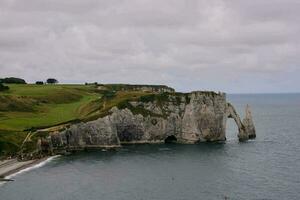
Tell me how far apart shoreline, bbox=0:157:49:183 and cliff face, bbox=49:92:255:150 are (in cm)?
Answer: 3326

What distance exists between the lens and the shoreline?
11316cm

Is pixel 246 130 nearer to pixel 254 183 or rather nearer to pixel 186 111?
pixel 186 111

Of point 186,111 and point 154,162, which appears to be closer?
point 154,162

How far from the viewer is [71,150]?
481ft

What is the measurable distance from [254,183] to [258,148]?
158ft

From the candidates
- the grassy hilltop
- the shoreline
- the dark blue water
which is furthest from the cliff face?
the shoreline

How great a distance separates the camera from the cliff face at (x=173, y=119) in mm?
163000

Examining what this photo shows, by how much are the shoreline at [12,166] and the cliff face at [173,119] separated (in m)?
33.3

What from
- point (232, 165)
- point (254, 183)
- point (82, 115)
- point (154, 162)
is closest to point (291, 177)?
point (254, 183)

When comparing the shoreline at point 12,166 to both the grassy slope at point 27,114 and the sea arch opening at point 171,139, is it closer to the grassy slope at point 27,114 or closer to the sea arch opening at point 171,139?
the grassy slope at point 27,114

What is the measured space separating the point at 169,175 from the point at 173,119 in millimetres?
53577

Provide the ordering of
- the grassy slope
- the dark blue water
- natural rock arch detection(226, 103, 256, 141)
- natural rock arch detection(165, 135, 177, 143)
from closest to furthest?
the dark blue water, the grassy slope, natural rock arch detection(165, 135, 177, 143), natural rock arch detection(226, 103, 256, 141)

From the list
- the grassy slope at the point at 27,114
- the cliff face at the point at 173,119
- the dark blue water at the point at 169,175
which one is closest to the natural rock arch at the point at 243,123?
the cliff face at the point at 173,119

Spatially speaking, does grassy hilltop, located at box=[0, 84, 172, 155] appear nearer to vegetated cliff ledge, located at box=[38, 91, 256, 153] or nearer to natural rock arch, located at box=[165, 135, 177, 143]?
vegetated cliff ledge, located at box=[38, 91, 256, 153]
